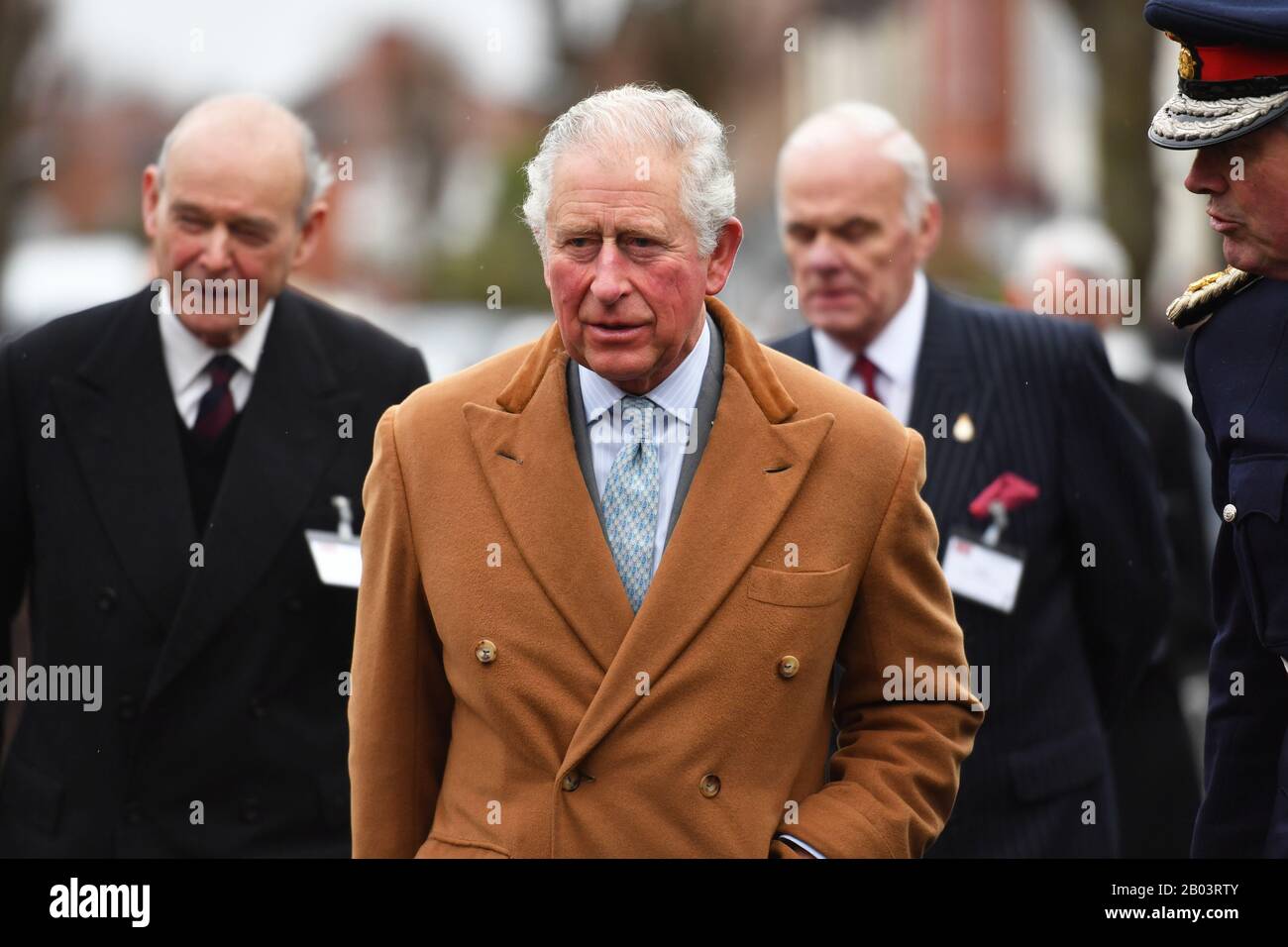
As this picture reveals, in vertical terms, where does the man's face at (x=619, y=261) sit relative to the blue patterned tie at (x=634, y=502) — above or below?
above

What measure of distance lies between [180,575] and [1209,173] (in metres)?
2.57

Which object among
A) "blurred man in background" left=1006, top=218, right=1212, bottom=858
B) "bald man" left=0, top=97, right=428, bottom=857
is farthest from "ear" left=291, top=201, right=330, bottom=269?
"blurred man in background" left=1006, top=218, right=1212, bottom=858

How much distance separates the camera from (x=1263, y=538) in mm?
4000

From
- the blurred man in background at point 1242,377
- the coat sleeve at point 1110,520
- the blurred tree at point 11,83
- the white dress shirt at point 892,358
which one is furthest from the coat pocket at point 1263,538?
the blurred tree at point 11,83

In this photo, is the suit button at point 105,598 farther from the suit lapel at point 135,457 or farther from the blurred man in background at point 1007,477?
Answer: the blurred man in background at point 1007,477

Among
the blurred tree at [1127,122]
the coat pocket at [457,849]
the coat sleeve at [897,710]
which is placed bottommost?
the coat pocket at [457,849]

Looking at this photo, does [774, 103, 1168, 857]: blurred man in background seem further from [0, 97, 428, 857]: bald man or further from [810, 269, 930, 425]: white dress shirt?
[0, 97, 428, 857]: bald man

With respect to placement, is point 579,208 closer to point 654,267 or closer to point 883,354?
point 654,267

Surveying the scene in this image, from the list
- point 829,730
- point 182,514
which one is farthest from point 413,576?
point 182,514

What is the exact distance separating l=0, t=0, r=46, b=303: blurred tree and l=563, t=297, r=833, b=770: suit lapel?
706 inches

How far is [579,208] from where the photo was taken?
4004 millimetres

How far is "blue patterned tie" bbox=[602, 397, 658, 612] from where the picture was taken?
13.4 ft

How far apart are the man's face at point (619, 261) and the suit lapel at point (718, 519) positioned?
206 millimetres

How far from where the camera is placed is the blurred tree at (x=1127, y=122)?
16.2 m
